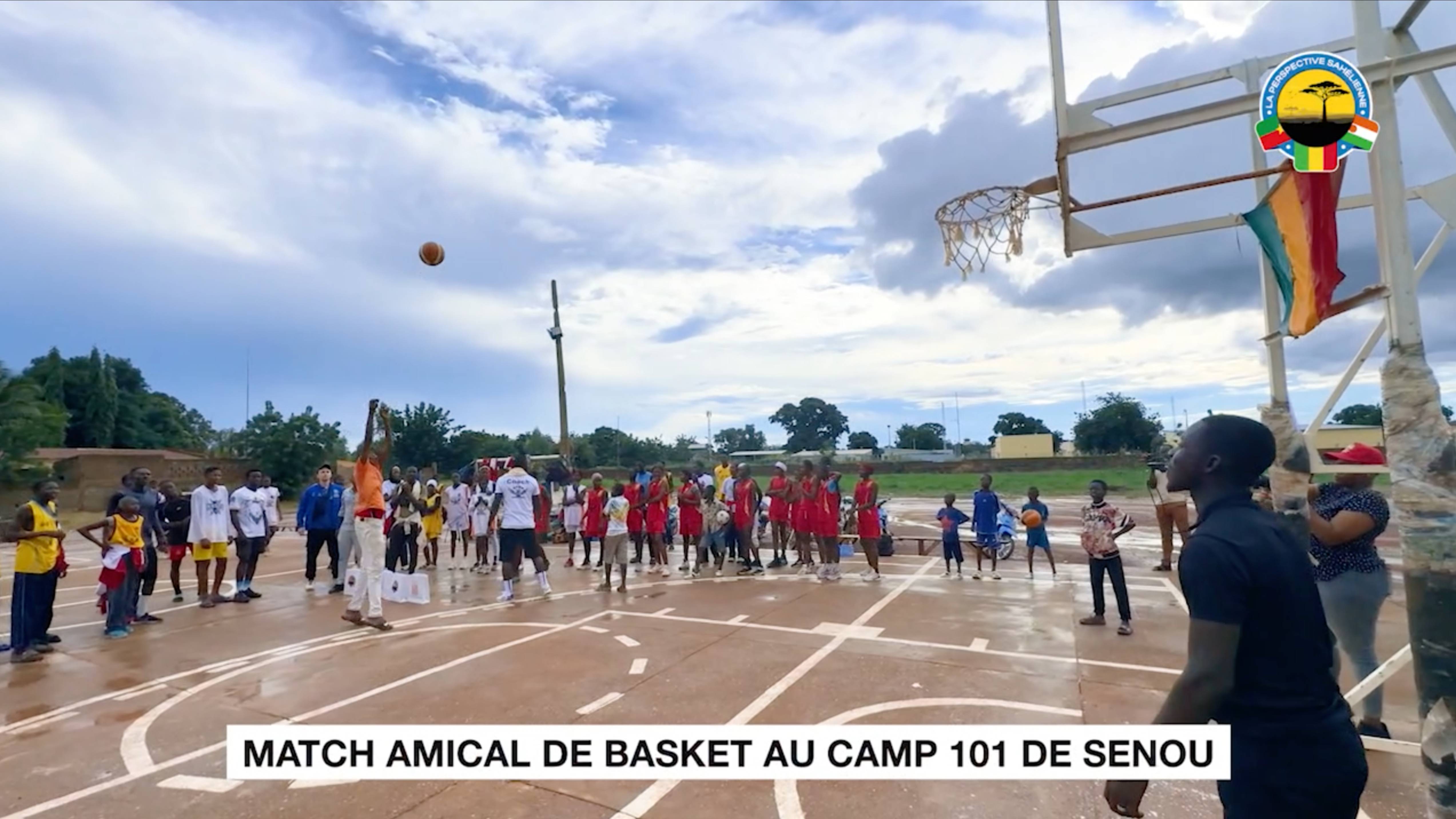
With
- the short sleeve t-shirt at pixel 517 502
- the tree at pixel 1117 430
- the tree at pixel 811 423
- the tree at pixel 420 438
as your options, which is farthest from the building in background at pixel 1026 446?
the short sleeve t-shirt at pixel 517 502

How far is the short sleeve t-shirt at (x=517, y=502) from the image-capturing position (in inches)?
365

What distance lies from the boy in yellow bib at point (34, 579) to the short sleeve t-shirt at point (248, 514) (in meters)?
2.32

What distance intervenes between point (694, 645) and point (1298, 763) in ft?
17.2

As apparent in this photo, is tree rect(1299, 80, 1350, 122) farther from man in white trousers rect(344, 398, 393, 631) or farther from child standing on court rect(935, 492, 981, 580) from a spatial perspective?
man in white trousers rect(344, 398, 393, 631)

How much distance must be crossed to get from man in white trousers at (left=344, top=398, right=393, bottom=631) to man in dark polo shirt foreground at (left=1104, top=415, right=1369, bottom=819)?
7.13m

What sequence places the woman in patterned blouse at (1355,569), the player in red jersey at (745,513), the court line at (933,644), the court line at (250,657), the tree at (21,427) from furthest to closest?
the tree at (21,427) → the player in red jersey at (745,513) → the court line at (933,644) → the court line at (250,657) → the woman in patterned blouse at (1355,569)

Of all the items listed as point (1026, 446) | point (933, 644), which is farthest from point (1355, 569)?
point (1026, 446)

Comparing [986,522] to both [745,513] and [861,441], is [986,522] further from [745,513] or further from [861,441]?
[861,441]

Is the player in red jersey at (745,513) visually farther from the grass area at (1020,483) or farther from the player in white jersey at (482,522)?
the grass area at (1020,483)

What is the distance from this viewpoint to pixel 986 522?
10.6 metres

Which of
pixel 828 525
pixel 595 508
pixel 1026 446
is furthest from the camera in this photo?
pixel 1026 446

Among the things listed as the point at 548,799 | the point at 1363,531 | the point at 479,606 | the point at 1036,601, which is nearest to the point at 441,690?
the point at 548,799

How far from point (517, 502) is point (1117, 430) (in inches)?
2363
